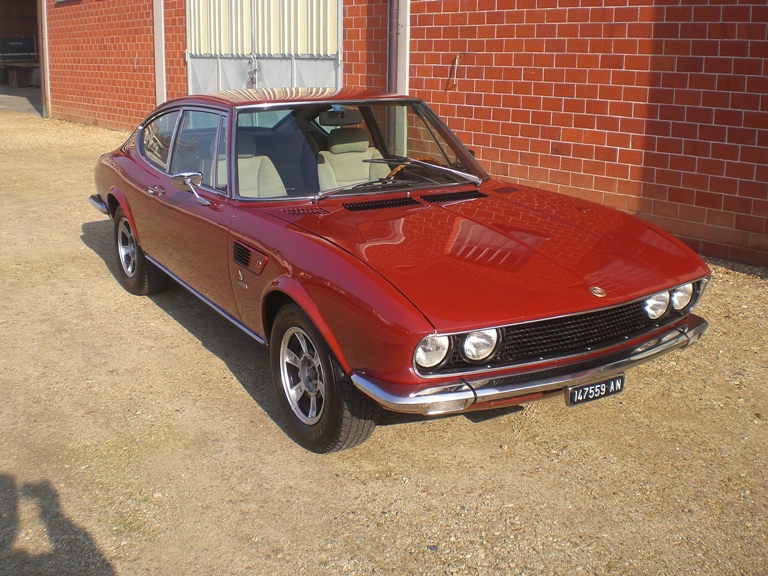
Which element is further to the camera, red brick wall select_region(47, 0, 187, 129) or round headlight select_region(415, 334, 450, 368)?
red brick wall select_region(47, 0, 187, 129)

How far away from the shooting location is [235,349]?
18.1 ft

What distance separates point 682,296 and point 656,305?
21 cm

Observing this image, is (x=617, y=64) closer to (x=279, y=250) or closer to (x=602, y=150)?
(x=602, y=150)

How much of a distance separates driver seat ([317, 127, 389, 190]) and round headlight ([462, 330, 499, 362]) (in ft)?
→ 5.57

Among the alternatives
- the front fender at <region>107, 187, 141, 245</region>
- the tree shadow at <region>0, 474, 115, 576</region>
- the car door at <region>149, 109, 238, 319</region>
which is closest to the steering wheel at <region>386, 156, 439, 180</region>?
the car door at <region>149, 109, 238, 319</region>

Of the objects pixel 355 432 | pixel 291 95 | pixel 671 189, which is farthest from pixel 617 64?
pixel 355 432

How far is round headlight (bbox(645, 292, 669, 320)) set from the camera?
4.02 m

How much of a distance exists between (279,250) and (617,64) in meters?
5.03

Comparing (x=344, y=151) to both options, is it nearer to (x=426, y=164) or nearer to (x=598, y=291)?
(x=426, y=164)

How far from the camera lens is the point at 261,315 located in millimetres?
4367

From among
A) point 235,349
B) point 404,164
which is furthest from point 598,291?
point 235,349

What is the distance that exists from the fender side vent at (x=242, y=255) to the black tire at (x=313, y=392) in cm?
43

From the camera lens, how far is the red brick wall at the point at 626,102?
7.17 metres

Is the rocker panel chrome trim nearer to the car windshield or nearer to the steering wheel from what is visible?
the car windshield
